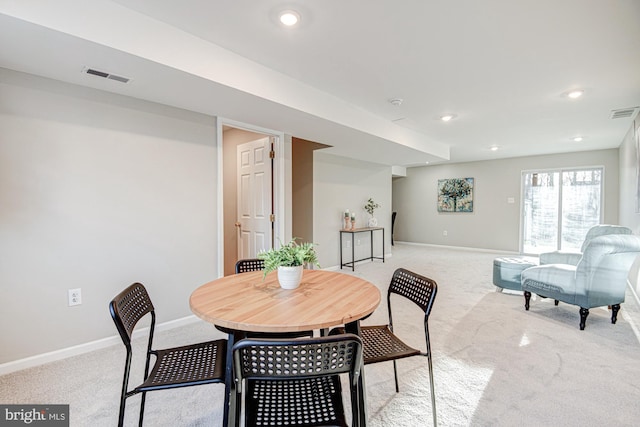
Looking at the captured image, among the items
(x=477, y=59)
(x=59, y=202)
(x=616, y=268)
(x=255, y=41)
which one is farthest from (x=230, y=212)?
(x=616, y=268)

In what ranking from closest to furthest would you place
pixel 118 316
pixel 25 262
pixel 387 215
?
1. pixel 118 316
2. pixel 25 262
3. pixel 387 215

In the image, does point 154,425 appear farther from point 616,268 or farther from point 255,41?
point 616,268

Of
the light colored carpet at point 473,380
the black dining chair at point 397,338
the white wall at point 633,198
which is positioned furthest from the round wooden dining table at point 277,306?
the white wall at point 633,198

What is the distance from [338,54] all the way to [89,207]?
7.38 ft

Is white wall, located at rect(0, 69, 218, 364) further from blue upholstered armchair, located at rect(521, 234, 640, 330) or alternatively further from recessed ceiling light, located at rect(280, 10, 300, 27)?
blue upholstered armchair, located at rect(521, 234, 640, 330)

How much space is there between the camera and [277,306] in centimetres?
138

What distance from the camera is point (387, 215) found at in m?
6.80

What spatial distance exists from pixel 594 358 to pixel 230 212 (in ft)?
14.1

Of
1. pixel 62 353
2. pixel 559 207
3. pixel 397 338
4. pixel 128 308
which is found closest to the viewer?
pixel 128 308

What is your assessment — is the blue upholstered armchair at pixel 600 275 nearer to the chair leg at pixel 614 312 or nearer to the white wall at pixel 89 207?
the chair leg at pixel 614 312

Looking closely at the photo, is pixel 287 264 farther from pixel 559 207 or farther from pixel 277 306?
pixel 559 207

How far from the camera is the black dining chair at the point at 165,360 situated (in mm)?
1217

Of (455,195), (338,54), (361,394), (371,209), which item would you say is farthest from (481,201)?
(361,394)

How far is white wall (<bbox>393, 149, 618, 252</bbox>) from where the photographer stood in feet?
20.0
